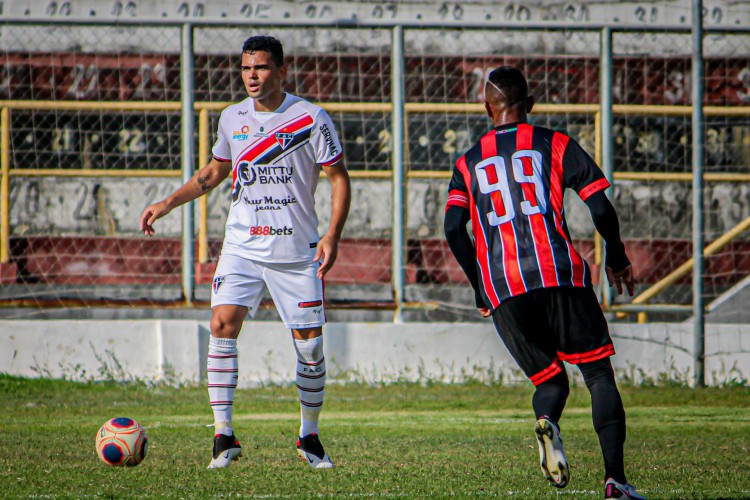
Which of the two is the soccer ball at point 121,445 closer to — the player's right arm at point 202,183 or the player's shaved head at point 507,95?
the player's right arm at point 202,183

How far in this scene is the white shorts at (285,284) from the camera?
6160mm

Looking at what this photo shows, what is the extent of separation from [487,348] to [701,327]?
1.95 meters

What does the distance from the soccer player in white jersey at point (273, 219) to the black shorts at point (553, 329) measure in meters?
1.60

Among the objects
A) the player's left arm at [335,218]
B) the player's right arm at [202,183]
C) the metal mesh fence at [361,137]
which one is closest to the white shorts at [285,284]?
the player's left arm at [335,218]

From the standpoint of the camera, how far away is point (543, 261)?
4.59 meters

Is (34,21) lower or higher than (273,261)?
higher

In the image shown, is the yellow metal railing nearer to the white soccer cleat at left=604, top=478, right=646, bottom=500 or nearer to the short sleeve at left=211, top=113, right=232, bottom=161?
the short sleeve at left=211, top=113, right=232, bottom=161

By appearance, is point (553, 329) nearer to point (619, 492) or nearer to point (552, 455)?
point (552, 455)

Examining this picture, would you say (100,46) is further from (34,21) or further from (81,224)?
(34,21)

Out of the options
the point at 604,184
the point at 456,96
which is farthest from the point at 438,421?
the point at 456,96

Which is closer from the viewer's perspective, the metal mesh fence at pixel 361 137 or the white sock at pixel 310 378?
the white sock at pixel 310 378

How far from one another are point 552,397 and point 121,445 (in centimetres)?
225


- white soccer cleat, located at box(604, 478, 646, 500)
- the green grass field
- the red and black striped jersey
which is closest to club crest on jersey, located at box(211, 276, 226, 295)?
the green grass field

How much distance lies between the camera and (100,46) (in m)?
14.2
